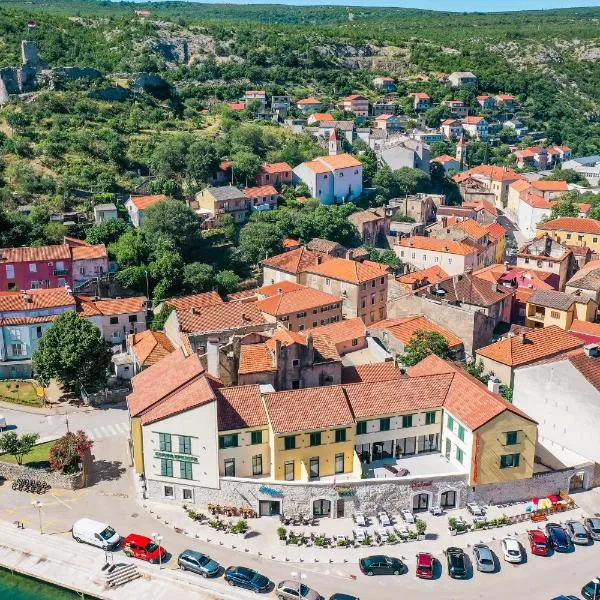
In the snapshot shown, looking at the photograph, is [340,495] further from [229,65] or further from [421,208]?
[229,65]

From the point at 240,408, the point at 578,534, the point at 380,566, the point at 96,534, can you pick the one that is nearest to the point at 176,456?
the point at 240,408

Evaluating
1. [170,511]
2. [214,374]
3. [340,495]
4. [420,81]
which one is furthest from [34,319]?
[420,81]

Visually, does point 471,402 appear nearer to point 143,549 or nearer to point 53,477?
point 143,549

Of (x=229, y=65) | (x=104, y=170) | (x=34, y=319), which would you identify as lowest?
(x=34, y=319)

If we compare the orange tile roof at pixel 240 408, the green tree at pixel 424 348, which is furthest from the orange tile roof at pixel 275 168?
the orange tile roof at pixel 240 408

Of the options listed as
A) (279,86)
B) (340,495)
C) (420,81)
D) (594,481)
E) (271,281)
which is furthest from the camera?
(420,81)

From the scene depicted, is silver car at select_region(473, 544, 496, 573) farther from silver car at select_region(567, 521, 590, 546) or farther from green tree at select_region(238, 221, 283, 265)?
green tree at select_region(238, 221, 283, 265)
